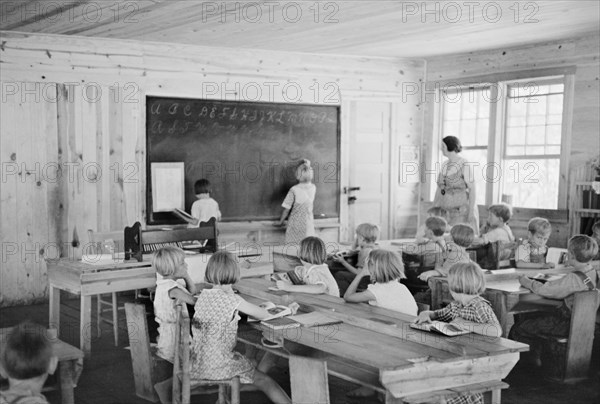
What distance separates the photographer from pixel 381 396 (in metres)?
4.89

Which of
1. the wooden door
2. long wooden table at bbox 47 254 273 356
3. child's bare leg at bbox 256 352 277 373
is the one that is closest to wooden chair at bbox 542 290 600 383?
child's bare leg at bbox 256 352 277 373

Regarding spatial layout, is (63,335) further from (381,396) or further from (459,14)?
(459,14)

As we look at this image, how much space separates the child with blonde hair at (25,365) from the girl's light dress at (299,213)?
6.09 metres

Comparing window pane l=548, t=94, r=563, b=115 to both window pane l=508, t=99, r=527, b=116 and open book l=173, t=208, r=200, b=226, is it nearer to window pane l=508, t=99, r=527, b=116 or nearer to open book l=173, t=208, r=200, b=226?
window pane l=508, t=99, r=527, b=116

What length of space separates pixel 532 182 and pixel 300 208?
2861 millimetres

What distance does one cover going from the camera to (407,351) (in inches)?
138

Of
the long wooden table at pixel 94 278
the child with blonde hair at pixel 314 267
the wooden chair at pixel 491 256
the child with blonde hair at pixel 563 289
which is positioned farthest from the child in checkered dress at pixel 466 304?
the long wooden table at pixel 94 278

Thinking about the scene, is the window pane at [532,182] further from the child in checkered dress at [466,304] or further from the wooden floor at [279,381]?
the child in checkered dress at [466,304]

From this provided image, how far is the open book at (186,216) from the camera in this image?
8242mm

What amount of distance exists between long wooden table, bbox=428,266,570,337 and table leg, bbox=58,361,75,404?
2.68 metres

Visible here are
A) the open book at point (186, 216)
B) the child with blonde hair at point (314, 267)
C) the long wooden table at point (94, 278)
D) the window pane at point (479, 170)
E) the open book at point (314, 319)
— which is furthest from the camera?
the window pane at point (479, 170)

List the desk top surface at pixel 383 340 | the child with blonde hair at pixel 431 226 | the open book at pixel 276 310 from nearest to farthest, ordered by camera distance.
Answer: the desk top surface at pixel 383 340, the open book at pixel 276 310, the child with blonde hair at pixel 431 226

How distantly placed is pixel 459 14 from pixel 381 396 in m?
3.79

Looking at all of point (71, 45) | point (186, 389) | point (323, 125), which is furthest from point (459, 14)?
point (186, 389)
